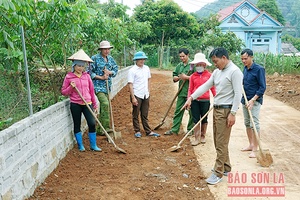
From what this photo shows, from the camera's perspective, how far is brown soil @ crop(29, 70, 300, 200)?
409 cm

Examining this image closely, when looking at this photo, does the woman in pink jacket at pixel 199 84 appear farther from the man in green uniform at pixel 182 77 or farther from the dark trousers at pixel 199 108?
the man in green uniform at pixel 182 77

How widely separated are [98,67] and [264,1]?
51.2 metres

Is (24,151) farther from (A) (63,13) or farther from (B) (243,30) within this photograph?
(B) (243,30)

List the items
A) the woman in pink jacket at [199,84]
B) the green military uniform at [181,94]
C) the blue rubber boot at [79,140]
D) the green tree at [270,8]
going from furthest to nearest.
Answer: the green tree at [270,8], the green military uniform at [181,94], the woman in pink jacket at [199,84], the blue rubber boot at [79,140]

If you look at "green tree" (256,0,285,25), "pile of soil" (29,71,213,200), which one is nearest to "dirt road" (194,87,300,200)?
"pile of soil" (29,71,213,200)

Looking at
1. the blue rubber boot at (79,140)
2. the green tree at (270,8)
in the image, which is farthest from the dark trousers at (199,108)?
the green tree at (270,8)

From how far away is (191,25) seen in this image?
86.9 feet

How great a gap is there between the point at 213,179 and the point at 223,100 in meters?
1.08

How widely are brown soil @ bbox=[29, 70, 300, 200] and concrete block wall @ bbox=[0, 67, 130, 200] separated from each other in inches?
7.4

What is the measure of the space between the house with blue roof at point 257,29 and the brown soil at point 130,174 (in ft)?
107

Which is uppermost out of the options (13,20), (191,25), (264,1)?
(264,1)

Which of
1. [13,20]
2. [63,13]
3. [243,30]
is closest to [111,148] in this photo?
[63,13]

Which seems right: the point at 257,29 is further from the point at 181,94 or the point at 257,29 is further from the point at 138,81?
the point at 138,81

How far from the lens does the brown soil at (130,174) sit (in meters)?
4.09
